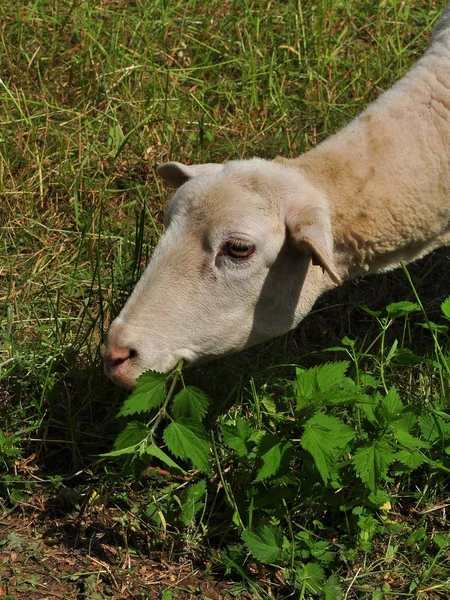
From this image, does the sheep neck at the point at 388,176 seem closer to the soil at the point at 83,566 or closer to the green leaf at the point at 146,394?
the green leaf at the point at 146,394

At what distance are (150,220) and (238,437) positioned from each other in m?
1.88

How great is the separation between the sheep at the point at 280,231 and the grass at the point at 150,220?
1.42 ft

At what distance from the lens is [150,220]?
17.6 feet

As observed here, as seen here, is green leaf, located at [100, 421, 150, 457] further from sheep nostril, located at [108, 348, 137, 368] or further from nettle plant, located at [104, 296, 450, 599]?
sheep nostril, located at [108, 348, 137, 368]

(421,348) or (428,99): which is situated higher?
(428,99)

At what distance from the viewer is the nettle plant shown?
3602mm

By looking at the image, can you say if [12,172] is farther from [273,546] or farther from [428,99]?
[273,546]

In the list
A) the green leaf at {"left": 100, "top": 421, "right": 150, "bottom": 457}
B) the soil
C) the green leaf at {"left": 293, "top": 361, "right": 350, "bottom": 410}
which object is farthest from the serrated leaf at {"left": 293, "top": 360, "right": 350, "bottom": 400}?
the soil

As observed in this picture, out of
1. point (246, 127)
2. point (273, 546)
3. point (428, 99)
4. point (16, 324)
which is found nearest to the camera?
point (273, 546)

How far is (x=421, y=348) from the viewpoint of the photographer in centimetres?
514

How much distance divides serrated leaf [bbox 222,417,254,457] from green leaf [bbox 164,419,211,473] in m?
0.24

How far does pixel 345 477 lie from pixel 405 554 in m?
0.47

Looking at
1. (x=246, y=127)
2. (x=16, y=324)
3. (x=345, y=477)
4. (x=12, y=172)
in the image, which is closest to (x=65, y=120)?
(x=12, y=172)

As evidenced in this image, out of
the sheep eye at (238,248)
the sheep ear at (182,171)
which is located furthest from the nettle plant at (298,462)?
the sheep ear at (182,171)
